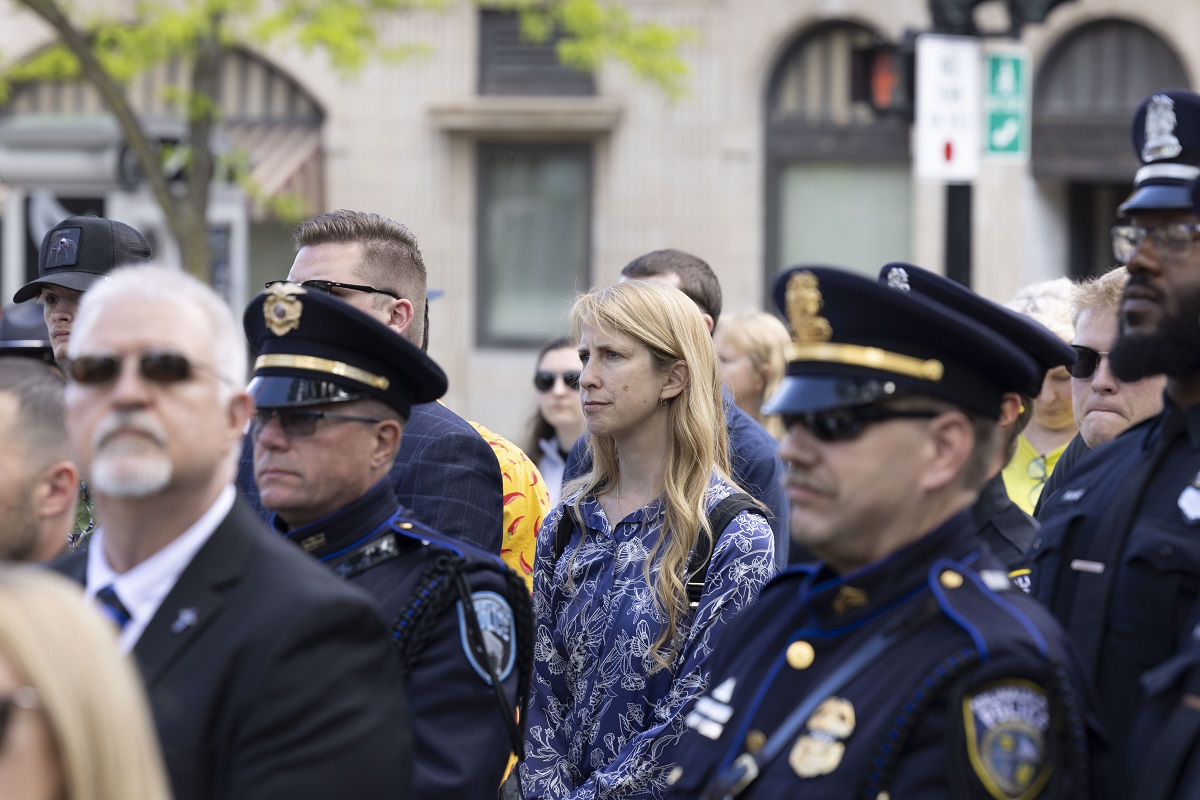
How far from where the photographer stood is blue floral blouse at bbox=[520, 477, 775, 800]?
4.39 meters

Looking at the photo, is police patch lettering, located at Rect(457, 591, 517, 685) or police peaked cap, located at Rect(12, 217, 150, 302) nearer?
police patch lettering, located at Rect(457, 591, 517, 685)

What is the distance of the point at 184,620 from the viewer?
296cm

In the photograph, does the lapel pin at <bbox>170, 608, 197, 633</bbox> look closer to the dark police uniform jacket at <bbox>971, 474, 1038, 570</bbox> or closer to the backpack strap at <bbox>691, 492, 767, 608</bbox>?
the backpack strap at <bbox>691, 492, 767, 608</bbox>

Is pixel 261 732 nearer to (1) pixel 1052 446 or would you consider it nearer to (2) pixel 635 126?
(1) pixel 1052 446

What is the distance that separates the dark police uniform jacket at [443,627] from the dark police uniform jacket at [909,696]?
0.51m

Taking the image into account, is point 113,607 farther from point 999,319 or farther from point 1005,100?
point 1005,100

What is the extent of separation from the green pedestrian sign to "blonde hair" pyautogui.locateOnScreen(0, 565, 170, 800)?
28.5 ft

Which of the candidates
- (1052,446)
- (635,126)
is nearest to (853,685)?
(1052,446)

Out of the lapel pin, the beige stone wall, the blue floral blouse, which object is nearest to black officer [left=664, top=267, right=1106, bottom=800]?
the lapel pin

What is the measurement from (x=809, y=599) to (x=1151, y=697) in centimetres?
61

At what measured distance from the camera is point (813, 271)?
127 inches

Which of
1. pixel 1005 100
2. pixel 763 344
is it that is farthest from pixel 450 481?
pixel 1005 100

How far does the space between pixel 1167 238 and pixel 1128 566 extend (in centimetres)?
63

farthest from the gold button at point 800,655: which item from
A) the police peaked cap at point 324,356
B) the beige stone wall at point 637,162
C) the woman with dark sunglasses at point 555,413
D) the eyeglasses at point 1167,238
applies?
the beige stone wall at point 637,162
